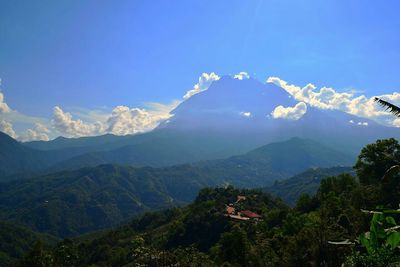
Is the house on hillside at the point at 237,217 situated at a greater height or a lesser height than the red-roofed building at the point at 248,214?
greater

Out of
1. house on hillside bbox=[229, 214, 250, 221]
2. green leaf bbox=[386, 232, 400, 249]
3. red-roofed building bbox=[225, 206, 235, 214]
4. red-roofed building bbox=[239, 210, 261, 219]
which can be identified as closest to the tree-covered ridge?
green leaf bbox=[386, 232, 400, 249]

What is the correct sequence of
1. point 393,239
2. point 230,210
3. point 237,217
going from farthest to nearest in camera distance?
point 230,210, point 237,217, point 393,239

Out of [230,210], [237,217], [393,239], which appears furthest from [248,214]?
[393,239]

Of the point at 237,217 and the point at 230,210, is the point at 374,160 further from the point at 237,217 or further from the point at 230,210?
the point at 230,210

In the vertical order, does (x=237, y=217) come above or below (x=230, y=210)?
above

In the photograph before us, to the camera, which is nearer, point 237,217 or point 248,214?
point 237,217

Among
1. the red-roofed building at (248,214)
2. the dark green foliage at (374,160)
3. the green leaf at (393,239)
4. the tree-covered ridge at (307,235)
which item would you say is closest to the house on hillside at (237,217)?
the red-roofed building at (248,214)

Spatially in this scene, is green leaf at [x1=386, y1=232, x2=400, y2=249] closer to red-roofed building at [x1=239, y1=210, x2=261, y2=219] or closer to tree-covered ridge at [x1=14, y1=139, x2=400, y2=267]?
tree-covered ridge at [x1=14, y1=139, x2=400, y2=267]

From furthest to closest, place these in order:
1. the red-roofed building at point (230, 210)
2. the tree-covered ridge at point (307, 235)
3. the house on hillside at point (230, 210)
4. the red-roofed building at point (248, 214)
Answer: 1. the red-roofed building at point (230, 210)
2. the house on hillside at point (230, 210)
3. the red-roofed building at point (248, 214)
4. the tree-covered ridge at point (307, 235)

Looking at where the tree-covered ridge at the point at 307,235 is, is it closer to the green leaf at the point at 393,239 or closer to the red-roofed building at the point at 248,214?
the green leaf at the point at 393,239

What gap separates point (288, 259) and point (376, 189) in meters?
25.6

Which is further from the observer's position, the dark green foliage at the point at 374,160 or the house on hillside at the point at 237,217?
the house on hillside at the point at 237,217

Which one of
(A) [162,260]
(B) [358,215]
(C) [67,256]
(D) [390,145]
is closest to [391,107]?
(B) [358,215]

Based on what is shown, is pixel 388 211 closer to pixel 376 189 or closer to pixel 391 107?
pixel 391 107
